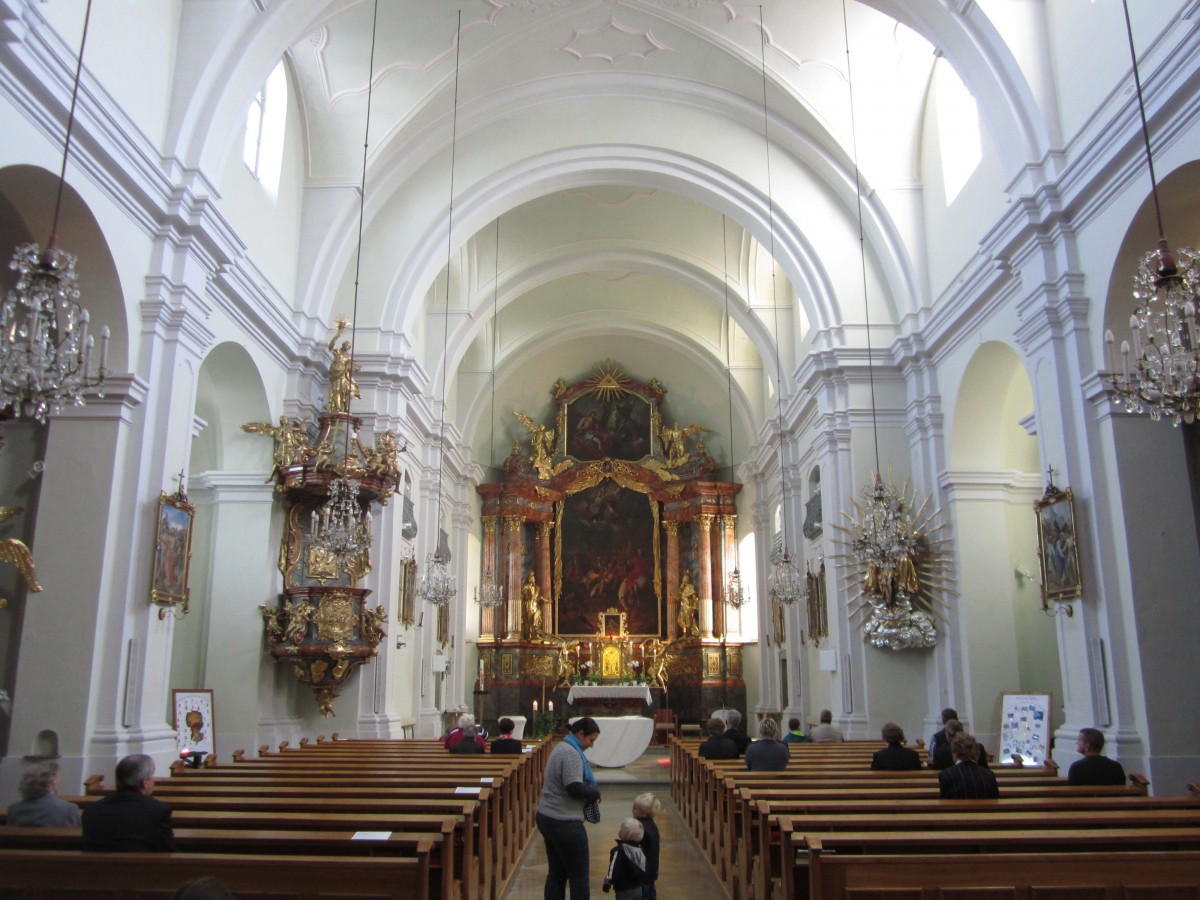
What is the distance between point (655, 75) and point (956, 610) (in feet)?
24.7

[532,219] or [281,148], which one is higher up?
[532,219]

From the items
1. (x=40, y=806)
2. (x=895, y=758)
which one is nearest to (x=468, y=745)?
(x=895, y=758)

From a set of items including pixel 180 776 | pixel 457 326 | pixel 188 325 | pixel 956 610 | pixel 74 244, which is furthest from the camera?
pixel 457 326

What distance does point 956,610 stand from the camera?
36.9ft

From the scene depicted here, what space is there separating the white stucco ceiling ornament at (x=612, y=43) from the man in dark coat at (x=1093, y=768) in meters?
9.39

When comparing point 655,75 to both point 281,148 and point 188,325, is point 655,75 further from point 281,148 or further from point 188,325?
point 188,325

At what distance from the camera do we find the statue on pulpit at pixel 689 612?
69.2 feet

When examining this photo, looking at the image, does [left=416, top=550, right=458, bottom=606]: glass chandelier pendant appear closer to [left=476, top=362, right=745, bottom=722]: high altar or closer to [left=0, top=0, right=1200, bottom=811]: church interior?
[left=0, top=0, right=1200, bottom=811]: church interior

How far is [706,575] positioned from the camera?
21281 millimetres

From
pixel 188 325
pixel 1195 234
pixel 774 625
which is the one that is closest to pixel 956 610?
pixel 1195 234

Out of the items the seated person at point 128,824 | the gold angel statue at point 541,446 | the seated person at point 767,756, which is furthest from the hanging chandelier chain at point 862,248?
the gold angel statue at point 541,446

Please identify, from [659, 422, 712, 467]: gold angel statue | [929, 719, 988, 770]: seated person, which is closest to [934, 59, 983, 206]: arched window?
[929, 719, 988, 770]: seated person

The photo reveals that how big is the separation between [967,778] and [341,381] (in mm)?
7974

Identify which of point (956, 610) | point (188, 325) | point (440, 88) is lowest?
point (956, 610)
